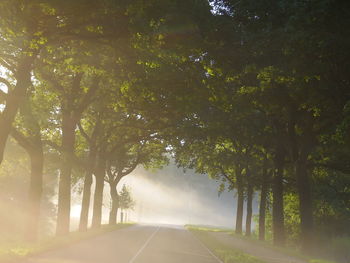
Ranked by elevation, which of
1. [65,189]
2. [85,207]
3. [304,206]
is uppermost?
[65,189]

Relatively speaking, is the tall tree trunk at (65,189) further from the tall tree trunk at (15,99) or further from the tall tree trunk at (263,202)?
the tall tree trunk at (263,202)

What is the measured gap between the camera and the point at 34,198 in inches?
867

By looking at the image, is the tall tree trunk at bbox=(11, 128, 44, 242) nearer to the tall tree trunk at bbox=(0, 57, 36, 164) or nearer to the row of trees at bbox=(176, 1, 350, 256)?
the tall tree trunk at bbox=(0, 57, 36, 164)

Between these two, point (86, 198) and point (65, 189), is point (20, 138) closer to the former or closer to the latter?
point (65, 189)

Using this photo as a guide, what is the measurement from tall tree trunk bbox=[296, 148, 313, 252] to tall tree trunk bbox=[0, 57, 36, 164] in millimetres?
14318

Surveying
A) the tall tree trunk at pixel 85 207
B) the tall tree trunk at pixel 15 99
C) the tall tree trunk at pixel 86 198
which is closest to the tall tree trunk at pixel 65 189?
the tall tree trunk at pixel 85 207

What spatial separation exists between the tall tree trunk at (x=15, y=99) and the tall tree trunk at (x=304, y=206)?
47.0ft

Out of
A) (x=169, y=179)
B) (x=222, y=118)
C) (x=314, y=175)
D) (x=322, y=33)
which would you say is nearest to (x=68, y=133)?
(x=222, y=118)

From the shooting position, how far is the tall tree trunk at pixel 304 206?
24469 millimetres

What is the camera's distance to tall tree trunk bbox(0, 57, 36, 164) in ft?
53.3

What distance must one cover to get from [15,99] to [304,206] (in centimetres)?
1522

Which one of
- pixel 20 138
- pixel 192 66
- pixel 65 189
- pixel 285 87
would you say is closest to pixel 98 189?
pixel 65 189

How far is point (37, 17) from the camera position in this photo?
1420 centimetres

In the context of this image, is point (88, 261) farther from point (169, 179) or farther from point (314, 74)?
point (169, 179)
